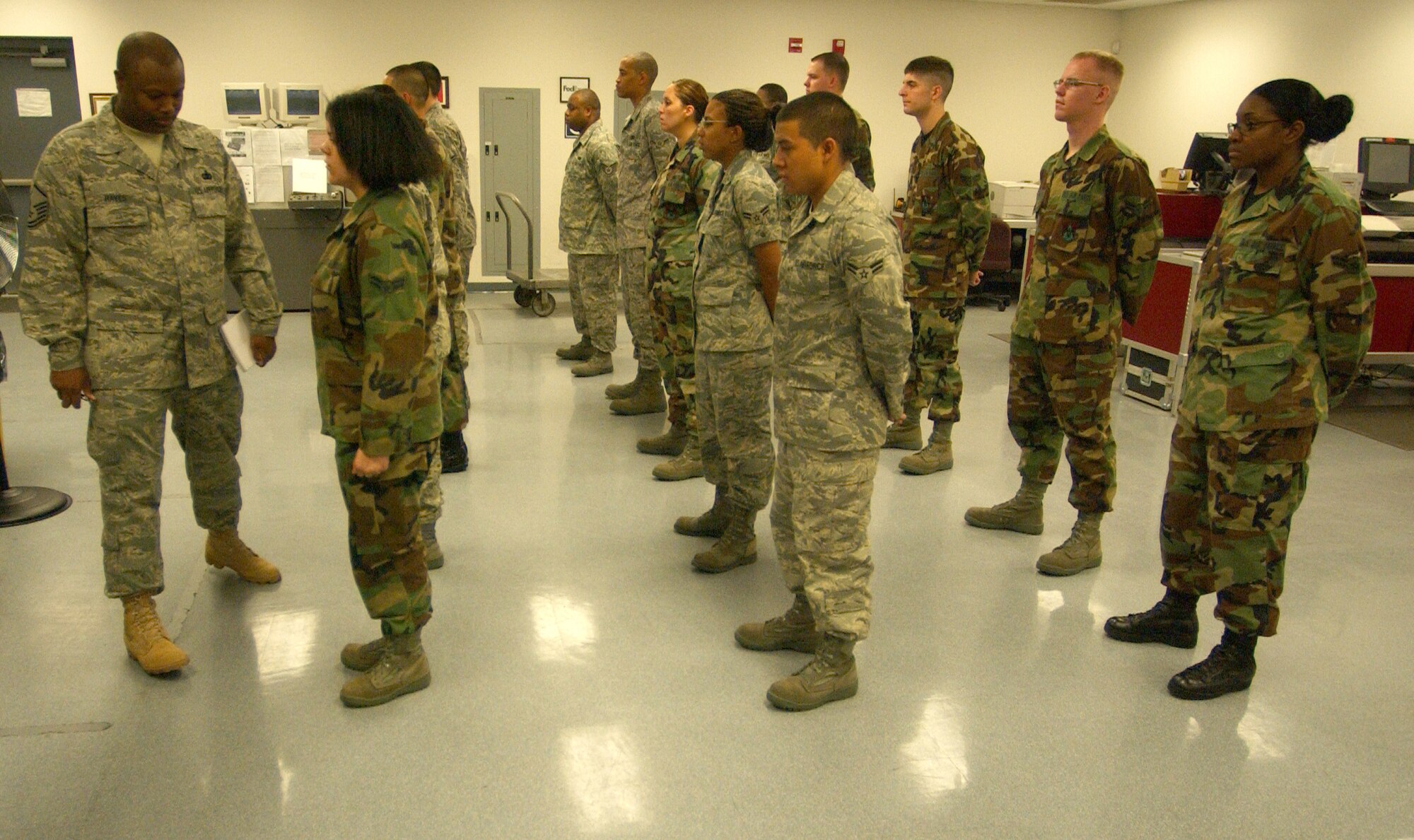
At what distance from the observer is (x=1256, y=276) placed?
2602 millimetres

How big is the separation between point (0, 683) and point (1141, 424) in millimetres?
5350

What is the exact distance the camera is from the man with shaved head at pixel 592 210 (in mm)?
5664

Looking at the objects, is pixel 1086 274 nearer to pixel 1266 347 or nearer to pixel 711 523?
pixel 1266 347

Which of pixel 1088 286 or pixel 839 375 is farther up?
pixel 1088 286

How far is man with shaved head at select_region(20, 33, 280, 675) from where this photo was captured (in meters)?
2.56

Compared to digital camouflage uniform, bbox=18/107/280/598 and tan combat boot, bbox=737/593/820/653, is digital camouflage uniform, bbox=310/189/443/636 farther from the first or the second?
tan combat boot, bbox=737/593/820/653

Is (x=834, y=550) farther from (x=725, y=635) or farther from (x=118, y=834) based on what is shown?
(x=118, y=834)

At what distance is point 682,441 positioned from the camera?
4.76 m

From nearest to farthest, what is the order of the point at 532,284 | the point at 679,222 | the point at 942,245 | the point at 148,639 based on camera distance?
the point at 148,639 → the point at 679,222 → the point at 942,245 → the point at 532,284

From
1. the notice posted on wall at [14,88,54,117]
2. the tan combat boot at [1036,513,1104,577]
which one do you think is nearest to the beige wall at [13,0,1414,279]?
the notice posted on wall at [14,88,54,117]

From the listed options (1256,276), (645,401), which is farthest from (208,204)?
(645,401)

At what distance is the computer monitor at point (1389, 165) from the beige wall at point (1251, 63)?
0.53 meters

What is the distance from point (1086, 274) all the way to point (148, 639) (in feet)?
10.0

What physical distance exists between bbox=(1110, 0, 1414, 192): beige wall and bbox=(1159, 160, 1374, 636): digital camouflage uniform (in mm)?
6211
